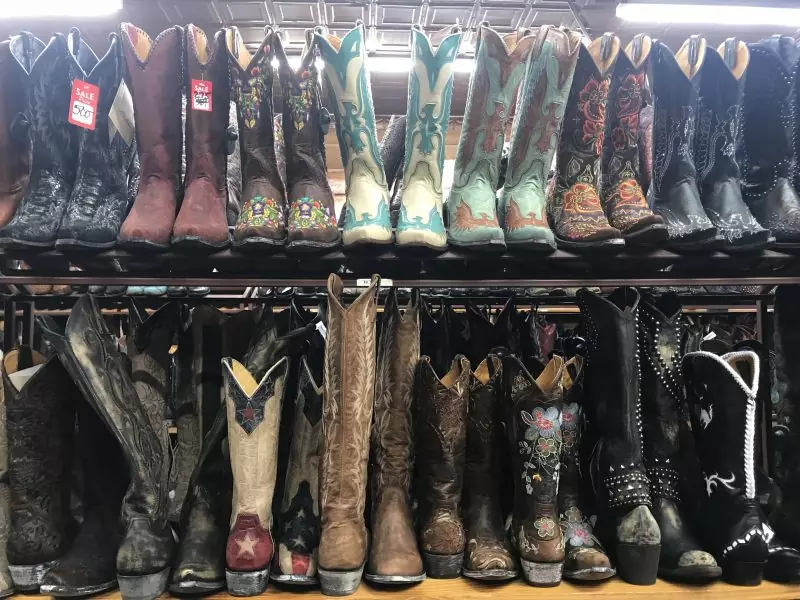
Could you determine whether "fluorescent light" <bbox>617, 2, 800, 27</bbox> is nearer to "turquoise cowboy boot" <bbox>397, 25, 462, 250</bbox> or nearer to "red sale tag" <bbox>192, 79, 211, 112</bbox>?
"turquoise cowboy boot" <bbox>397, 25, 462, 250</bbox>

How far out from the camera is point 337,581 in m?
1.29

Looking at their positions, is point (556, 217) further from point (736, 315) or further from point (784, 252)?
point (736, 315)

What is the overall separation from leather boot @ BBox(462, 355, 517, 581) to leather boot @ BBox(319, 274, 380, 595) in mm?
301

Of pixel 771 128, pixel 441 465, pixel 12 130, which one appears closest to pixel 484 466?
pixel 441 465

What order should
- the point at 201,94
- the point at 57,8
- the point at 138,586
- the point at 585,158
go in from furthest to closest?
the point at 57,8
the point at 585,158
the point at 201,94
the point at 138,586

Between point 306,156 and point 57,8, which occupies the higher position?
point 57,8

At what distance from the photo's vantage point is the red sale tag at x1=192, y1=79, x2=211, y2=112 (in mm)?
1462

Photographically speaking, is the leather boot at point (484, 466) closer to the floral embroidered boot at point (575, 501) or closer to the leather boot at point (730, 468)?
the floral embroidered boot at point (575, 501)

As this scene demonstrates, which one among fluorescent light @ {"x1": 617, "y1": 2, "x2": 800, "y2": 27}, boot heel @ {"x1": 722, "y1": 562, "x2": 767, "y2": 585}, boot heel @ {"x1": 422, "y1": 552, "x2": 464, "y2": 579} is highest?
fluorescent light @ {"x1": 617, "y1": 2, "x2": 800, "y2": 27}

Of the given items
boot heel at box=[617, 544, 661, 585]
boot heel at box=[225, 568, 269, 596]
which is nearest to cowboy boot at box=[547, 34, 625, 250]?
boot heel at box=[617, 544, 661, 585]

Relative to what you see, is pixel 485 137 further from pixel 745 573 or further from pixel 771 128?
pixel 745 573

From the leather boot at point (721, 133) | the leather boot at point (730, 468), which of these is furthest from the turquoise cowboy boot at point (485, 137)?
the leather boot at point (730, 468)

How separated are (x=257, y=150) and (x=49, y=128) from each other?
59 centimetres

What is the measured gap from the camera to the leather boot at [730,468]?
1360mm
